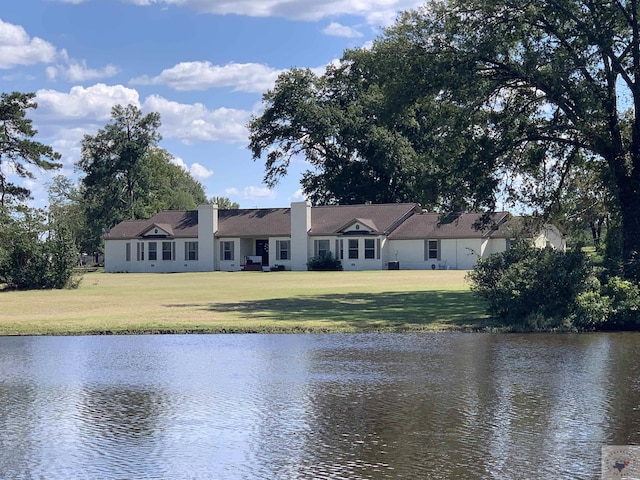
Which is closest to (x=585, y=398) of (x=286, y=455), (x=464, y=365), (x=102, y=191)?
(x=464, y=365)

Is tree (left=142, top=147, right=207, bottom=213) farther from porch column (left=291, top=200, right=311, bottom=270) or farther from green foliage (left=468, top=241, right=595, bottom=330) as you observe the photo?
green foliage (left=468, top=241, right=595, bottom=330)

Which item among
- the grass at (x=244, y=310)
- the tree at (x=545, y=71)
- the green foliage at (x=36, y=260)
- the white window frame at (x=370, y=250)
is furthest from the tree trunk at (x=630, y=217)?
the white window frame at (x=370, y=250)

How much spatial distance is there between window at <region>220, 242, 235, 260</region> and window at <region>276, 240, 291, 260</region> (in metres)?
3.95

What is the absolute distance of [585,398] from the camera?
35.5ft

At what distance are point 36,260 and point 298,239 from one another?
24.9 metres

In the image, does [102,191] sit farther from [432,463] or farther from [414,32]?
[432,463]

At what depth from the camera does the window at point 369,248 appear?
2307 inches

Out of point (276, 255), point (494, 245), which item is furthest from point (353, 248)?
point (494, 245)

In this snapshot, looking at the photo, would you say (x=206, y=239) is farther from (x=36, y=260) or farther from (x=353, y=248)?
(x=36, y=260)

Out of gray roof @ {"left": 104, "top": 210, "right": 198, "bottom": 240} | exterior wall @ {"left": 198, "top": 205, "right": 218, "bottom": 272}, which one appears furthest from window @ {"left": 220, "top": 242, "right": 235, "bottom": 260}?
gray roof @ {"left": 104, "top": 210, "right": 198, "bottom": 240}

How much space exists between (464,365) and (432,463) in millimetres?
6203

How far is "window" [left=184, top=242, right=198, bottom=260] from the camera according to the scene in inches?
2494

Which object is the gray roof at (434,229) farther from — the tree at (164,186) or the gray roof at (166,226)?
the tree at (164,186)
